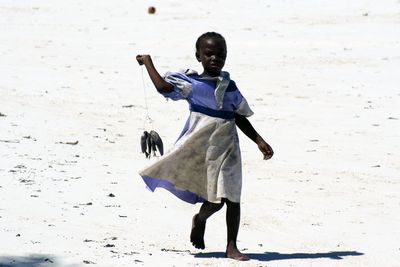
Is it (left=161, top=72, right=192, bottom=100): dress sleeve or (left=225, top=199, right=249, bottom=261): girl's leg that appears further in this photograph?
(left=225, top=199, right=249, bottom=261): girl's leg

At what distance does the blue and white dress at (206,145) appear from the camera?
21.2 ft

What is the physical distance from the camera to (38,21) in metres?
21.7

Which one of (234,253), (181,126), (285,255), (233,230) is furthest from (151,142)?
(181,126)

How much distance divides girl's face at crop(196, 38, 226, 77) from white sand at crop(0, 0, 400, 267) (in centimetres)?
120

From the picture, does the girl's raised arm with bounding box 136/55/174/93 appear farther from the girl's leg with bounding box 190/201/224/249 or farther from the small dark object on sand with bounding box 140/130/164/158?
the girl's leg with bounding box 190/201/224/249

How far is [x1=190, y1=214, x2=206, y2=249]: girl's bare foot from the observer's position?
22.2ft

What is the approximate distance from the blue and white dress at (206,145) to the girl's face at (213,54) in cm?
6

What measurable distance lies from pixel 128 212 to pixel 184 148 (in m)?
1.58

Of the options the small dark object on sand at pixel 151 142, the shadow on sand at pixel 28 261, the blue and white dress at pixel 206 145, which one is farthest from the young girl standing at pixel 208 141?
the shadow on sand at pixel 28 261

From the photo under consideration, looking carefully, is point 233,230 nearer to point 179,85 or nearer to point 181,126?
point 179,85

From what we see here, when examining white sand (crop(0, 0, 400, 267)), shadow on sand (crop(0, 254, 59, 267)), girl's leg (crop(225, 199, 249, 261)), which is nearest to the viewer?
shadow on sand (crop(0, 254, 59, 267))

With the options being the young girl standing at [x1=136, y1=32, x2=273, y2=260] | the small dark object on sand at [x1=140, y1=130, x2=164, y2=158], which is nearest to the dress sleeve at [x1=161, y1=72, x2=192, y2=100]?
the young girl standing at [x1=136, y1=32, x2=273, y2=260]

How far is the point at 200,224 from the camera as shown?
6.76 metres

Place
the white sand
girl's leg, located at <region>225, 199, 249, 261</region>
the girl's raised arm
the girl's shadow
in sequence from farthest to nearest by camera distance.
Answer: the white sand < the girl's shadow < girl's leg, located at <region>225, 199, 249, 261</region> < the girl's raised arm
